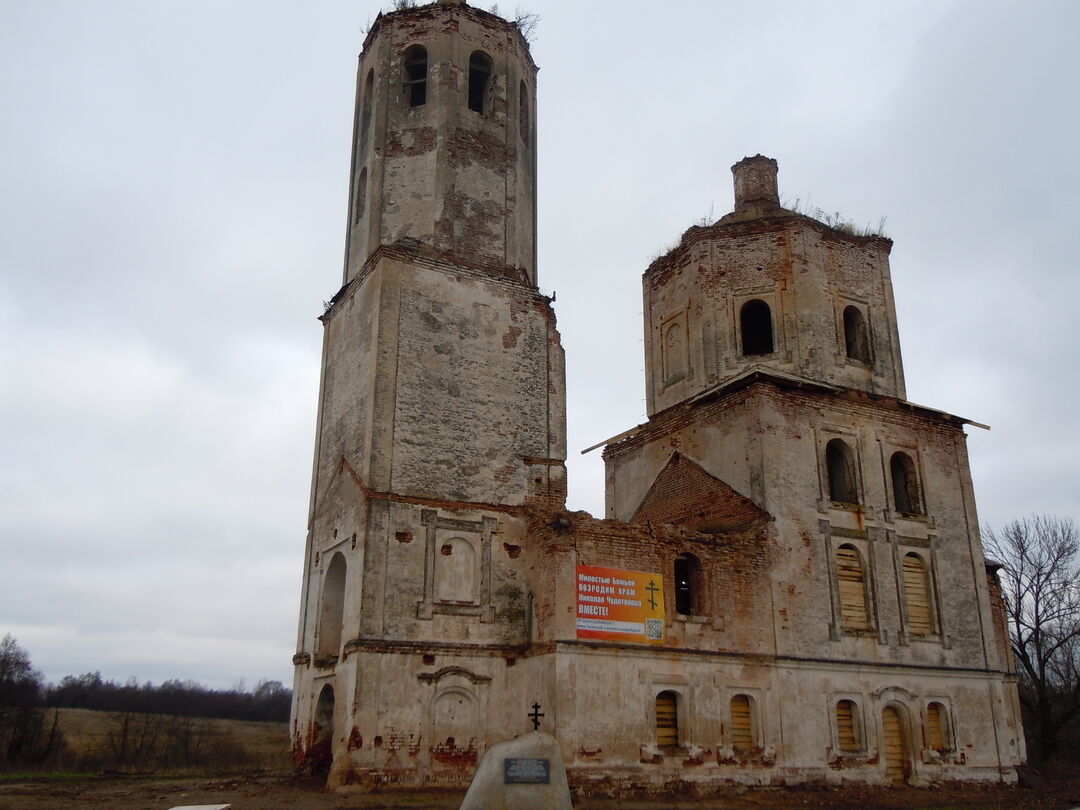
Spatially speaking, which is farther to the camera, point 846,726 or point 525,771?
point 846,726

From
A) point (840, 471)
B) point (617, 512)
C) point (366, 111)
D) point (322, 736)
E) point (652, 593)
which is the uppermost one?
point (366, 111)

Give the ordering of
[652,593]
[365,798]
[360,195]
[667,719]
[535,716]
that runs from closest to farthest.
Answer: [365,798]
[535,716]
[667,719]
[652,593]
[360,195]

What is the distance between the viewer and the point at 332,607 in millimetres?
18359

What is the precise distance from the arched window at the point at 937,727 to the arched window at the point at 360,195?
630 inches

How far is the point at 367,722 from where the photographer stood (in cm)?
1566

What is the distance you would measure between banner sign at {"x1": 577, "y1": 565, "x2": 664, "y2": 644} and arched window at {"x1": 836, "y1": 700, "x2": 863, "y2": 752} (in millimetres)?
4122

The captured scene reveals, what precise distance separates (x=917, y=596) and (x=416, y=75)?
53.1 ft

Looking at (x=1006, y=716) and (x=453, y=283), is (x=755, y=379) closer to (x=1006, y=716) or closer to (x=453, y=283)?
(x=453, y=283)

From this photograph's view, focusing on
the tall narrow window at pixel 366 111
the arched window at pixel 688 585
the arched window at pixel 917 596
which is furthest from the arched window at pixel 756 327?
the tall narrow window at pixel 366 111

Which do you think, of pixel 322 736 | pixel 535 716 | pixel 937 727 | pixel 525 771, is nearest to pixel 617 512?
pixel 937 727

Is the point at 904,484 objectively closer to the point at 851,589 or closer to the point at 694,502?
the point at 851,589

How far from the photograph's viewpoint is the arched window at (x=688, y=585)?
17734 millimetres

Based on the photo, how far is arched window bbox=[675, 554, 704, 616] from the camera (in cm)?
1773

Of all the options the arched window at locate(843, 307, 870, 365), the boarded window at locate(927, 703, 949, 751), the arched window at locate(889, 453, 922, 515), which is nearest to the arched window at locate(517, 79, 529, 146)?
the arched window at locate(843, 307, 870, 365)
